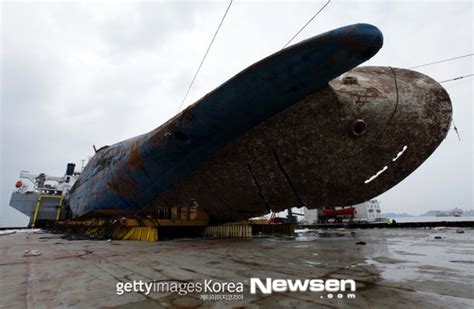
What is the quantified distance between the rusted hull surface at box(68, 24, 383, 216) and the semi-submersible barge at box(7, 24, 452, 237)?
2cm

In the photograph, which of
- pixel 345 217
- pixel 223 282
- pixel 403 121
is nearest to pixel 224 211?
pixel 223 282

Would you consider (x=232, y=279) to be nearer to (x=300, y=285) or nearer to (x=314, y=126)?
(x=300, y=285)

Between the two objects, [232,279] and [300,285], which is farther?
[232,279]

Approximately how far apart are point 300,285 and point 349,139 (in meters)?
3.58

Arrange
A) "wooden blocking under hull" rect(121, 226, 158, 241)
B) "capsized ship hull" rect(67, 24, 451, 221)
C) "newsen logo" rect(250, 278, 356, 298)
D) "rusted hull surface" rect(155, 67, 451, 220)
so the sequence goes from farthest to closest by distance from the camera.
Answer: "wooden blocking under hull" rect(121, 226, 158, 241) < "rusted hull surface" rect(155, 67, 451, 220) < "capsized ship hull" rect(67, 24, 451, 221) < "newsen logo" rect(250, 278, 356, 298)

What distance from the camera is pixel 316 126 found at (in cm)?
557

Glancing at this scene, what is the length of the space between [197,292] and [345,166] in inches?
169

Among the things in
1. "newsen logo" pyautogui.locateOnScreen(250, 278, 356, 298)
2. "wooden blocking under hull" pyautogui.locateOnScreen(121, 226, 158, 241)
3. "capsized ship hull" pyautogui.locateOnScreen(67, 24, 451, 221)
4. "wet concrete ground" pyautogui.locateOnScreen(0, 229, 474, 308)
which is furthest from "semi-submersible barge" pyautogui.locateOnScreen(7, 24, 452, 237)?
"wooden blocking under hull" pyautogui.locateOnScreen(121, 226, 158, 241)

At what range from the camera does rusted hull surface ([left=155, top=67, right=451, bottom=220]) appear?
546 centimetres

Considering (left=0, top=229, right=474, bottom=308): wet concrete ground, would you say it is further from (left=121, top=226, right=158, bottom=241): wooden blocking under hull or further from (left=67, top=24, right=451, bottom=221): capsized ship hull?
(left=121, top=226, right=158, bottom=241): wooden blocking under hull

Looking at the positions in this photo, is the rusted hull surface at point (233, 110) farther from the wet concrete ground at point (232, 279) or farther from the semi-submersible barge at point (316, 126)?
the wet concrete ground at point (232, 279)

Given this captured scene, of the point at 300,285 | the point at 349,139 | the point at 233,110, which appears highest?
the point at 233,110

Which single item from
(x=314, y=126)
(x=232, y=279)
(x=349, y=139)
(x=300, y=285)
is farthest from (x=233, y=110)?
(x=300, y=285)

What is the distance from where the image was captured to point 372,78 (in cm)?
600
